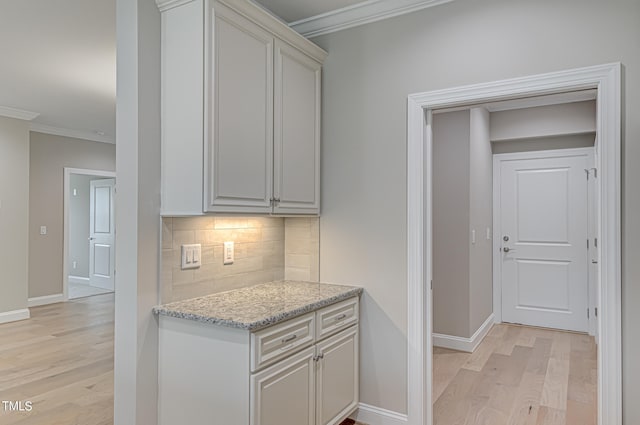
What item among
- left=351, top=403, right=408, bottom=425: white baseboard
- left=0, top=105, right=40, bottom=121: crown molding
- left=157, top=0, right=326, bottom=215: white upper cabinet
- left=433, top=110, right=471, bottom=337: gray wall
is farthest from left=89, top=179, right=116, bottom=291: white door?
left=351, top=403, right=408, bottom=425: white baseboard

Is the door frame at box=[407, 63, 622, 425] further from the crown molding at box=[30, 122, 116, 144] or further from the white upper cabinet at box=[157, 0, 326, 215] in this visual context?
the crown molding at box=[30, 122, 116, 144]

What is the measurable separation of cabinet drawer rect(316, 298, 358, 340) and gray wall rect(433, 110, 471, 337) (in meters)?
1.91

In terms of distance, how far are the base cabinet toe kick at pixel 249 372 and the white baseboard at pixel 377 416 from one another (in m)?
0.35

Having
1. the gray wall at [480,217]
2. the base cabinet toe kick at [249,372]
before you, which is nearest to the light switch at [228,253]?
the base cabinet toe kick at [249,372]

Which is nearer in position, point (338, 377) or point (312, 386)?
point (312, 386)

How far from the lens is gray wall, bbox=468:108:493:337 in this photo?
13.7ft

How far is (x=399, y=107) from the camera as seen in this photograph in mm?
2561

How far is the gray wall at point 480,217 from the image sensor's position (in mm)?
4184

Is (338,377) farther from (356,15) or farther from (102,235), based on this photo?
(102,235)

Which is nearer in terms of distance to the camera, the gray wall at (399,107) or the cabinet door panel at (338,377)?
the gray wall at (399,107)

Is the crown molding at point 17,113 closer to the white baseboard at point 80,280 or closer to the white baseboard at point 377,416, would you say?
the white baseboard at point 80,280

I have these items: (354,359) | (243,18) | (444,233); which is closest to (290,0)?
(243,18)

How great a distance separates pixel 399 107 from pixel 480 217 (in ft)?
8.29

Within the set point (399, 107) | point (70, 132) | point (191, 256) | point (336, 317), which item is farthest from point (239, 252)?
point (70, 132)
